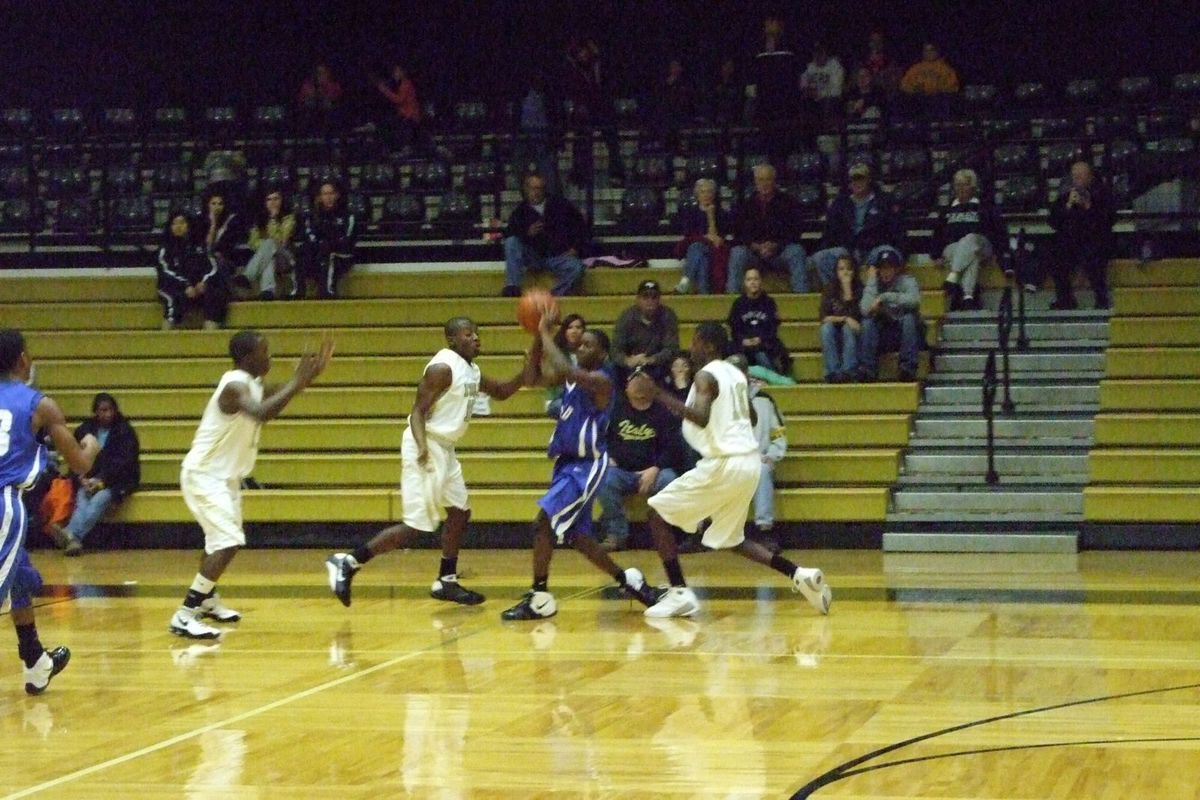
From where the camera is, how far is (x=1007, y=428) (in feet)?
46.4

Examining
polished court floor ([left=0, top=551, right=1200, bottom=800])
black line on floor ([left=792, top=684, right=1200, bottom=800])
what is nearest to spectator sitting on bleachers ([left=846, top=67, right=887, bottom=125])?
polished court floor ([left=0, top=551, right=1200, bottom=800])

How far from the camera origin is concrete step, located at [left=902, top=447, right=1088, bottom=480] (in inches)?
539

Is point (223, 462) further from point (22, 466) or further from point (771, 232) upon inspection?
point (771, 232)

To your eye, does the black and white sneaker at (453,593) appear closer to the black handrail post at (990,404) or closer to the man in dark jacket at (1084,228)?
the black handrail post at (990,404)

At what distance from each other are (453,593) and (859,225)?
19.3ft

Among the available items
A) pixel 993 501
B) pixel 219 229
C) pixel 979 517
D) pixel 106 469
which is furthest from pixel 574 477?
pixel 219 229

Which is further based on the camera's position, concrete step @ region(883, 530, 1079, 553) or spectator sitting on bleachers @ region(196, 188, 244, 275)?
spectator sitting on bleachers @ region(196, 188, 244, 275)

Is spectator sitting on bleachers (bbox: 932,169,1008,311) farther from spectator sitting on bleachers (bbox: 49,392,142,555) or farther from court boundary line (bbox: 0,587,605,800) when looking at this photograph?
court boundary line (bbox: 0,587,605,800)

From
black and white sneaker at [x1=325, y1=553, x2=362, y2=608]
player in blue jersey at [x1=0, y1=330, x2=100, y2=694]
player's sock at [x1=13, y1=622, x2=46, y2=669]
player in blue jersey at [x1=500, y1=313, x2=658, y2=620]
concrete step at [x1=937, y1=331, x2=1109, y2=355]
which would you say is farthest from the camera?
concrete step at [x1=937, y1=331, x2=1109, y2=355]

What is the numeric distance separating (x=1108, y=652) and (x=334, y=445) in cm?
776

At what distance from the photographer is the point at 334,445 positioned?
14766 mm

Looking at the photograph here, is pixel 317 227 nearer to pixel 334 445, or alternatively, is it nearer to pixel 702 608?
pixel 334 445

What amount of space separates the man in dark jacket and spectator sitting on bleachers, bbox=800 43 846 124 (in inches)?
113

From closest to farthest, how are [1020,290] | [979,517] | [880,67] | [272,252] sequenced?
[979,517] → [1020,290] → [272,252] → [880,67]
